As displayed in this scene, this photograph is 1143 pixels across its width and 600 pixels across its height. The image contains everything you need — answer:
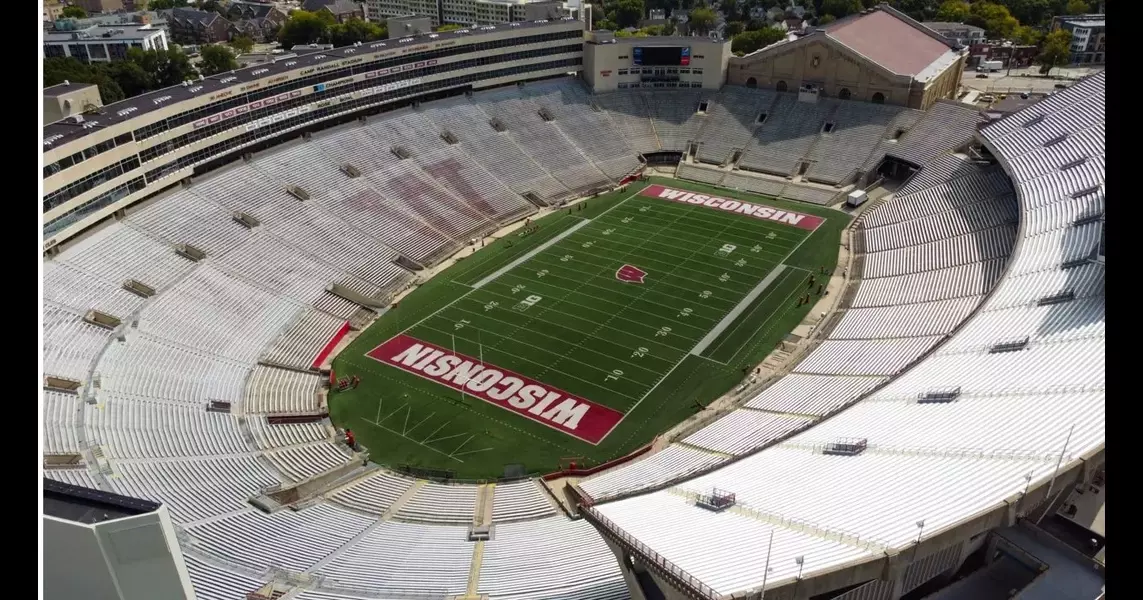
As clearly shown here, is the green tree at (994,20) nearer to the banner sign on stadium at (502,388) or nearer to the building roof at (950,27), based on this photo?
the building roof at (950,27)

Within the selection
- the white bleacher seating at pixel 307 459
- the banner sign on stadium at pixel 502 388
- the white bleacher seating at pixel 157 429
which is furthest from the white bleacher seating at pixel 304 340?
the white bleacher seating at pixel 307 459

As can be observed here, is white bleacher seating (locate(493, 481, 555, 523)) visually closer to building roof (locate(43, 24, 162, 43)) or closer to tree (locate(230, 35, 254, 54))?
building roof (locate(43, 24, 162, 43))

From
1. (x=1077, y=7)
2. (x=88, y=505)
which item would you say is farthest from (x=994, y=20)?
(x=88, y=505)

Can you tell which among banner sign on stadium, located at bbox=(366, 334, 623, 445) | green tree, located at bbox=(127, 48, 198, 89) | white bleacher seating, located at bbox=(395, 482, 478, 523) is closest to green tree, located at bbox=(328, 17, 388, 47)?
green tree, located at bbox=(127, 48, 198, 89)

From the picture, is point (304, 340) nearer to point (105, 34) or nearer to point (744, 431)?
point (744, 431)
